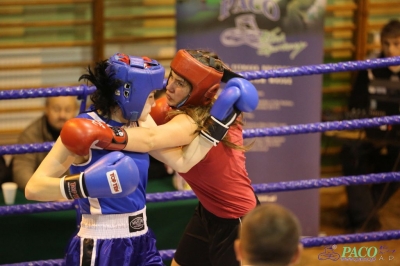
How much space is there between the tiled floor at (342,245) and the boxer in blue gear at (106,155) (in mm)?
1506

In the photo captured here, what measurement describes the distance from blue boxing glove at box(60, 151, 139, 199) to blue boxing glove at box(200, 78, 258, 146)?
1.21 feet

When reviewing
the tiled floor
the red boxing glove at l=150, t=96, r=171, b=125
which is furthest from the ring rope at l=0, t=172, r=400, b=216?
the red boxing glove at l=150, t=96, r=171, b=125

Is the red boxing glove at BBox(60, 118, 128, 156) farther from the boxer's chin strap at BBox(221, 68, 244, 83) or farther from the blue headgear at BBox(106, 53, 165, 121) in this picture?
the boxer's chin strap at BBox(221, 68, 244, 83)

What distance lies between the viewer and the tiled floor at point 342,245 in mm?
3750

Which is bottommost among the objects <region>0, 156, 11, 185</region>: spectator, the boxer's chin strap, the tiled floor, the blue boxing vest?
the tiled floor

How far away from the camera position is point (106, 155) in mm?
2215

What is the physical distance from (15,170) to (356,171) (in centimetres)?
243

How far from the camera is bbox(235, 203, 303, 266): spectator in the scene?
5.76 ft

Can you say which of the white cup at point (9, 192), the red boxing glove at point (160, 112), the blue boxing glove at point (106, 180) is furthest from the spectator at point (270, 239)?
the white cup at point (9, 192)

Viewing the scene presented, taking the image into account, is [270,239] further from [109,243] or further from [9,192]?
[9,192]

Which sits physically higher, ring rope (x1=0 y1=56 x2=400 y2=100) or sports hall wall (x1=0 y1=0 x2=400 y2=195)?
ring rope (x1=0 y1=56 x2=400 y2=100)

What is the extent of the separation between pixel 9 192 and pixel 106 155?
1504 millimetres

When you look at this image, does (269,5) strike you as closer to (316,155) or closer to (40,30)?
(316,155)

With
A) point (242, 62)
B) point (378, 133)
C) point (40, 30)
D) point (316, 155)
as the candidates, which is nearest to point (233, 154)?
point (242, 62)
